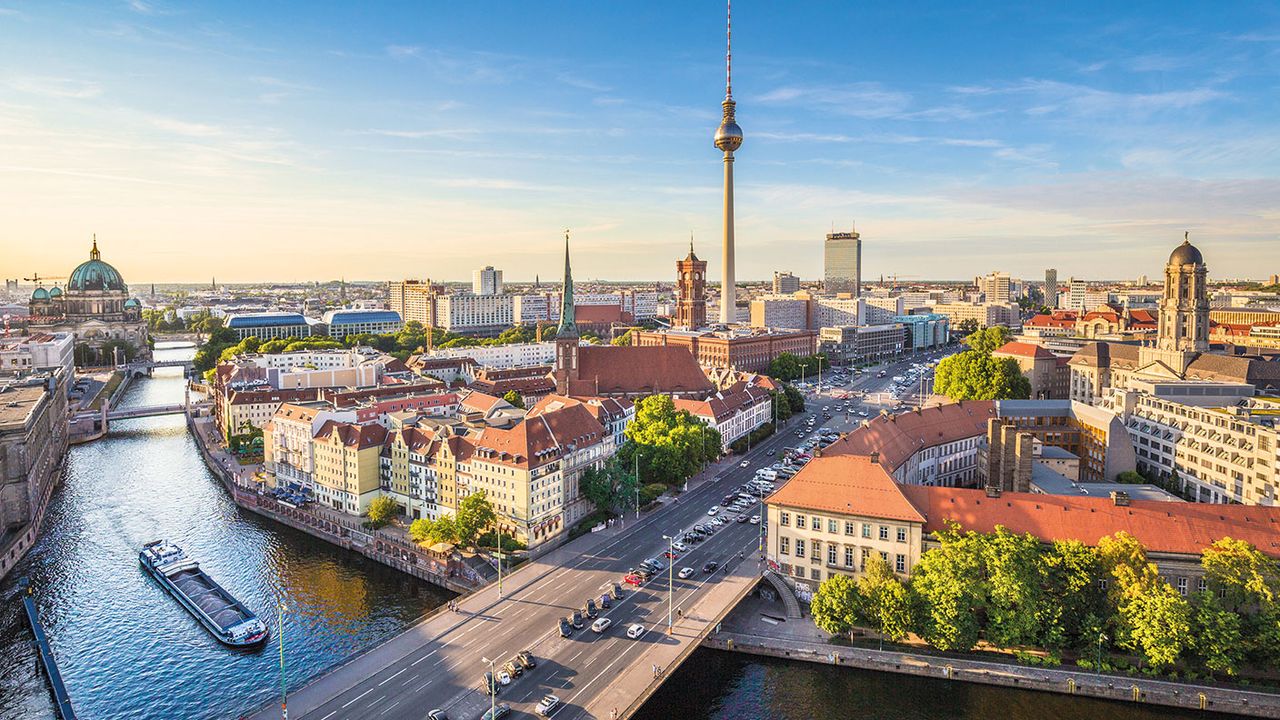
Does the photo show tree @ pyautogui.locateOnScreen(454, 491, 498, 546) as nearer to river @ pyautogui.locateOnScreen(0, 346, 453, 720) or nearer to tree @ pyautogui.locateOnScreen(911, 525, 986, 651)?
river @ pyautogui.locateOnScreen(0, 346, 453, 720)

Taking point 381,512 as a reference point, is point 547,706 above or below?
below

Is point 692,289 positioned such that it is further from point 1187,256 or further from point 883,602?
point 883,602

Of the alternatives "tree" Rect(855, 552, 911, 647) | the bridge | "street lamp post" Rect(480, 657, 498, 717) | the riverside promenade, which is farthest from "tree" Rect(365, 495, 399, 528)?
"tree" Rect(855, 552, 911, 647)

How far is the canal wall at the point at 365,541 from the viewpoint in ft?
192

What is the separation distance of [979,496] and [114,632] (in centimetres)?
5664

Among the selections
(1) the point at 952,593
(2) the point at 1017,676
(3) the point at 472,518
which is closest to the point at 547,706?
(1) the point at 952,593

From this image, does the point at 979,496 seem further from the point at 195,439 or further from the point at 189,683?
the point at 195,439

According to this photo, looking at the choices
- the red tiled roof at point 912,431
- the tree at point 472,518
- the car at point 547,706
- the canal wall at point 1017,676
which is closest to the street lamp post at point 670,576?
the canal wall at point 1017,676

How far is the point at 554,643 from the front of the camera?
4538 centimetres

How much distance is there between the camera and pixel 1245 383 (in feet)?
286

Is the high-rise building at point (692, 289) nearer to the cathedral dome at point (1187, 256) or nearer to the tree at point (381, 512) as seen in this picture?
the cathedral dome at point (1187, 256)

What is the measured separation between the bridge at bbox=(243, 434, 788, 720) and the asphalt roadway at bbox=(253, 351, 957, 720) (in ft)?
0.24

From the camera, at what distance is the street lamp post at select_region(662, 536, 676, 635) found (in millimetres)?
48250

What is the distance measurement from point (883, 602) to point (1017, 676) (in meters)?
7.88
